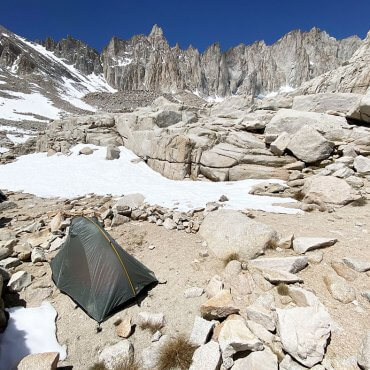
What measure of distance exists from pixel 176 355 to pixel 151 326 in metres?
1.11

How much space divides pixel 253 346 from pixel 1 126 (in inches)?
2625

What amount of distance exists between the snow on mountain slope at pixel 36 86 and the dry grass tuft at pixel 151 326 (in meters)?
71.9

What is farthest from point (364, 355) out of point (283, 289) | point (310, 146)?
point (310, 146)

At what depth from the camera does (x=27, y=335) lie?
6246 millimetres

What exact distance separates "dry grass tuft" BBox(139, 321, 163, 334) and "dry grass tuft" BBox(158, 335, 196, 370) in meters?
0.57

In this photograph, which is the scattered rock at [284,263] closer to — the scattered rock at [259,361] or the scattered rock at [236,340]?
the scattered rock at [236,340]

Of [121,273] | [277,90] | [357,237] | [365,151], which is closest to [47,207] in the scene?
[121,273]

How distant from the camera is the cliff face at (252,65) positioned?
182 metres

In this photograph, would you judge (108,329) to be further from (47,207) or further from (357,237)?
(47,207)

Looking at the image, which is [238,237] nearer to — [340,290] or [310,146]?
[340,290]

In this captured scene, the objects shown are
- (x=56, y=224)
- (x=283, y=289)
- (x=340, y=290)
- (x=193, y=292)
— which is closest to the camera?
(x=340, y=290)

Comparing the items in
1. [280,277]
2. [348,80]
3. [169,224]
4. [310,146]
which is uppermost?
[348,80]

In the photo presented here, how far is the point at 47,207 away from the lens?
49.0 feet

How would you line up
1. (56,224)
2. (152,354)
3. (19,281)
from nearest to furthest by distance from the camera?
(152,354) → (19,281) → (56,224)
